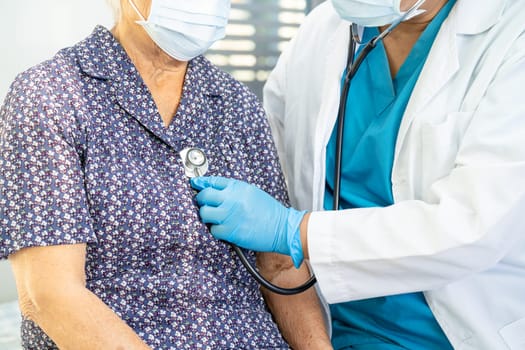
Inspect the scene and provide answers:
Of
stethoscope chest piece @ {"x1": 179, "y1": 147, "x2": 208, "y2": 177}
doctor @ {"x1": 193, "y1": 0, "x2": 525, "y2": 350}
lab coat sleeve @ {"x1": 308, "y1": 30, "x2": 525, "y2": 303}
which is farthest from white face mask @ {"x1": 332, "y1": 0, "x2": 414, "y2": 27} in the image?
stethoscope chest piece @ {"x1": 179, "y1": 147, "x2": 208, "y2": 177}

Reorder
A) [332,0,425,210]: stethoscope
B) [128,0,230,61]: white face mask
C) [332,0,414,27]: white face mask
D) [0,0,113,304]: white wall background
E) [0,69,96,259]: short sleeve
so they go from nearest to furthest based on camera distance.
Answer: [0,69,96,259]: short sleeve → [128,0,230,61]: white face mask → [332,0,414,27]: white face mask → [332,0,425,210]: stethoscope → [0,0,113,304]: white wall background

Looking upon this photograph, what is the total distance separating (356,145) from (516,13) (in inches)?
18.5

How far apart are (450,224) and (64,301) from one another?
749 millimetres

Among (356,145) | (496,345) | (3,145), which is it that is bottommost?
(496,345)

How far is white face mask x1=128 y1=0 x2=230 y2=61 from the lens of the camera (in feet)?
3.99

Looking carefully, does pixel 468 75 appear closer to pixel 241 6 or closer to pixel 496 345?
pixel 496 345

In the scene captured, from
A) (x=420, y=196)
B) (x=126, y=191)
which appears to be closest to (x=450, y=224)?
(x=420, y=196)

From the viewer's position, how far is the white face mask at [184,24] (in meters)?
1.21

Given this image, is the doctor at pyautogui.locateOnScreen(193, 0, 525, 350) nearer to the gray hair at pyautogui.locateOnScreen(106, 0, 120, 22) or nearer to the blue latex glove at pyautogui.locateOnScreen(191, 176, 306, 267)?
the blue latex glove at pyautogui.locateOnScreen(191, 176, 306, 267)

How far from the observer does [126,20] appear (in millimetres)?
1275

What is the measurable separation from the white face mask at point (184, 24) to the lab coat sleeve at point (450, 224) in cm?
45

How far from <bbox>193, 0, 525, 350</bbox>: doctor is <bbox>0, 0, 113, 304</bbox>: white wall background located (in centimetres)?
77

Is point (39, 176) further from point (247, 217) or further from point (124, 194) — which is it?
point (247, 217)

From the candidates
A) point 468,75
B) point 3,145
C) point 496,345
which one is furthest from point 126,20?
point 496,345
